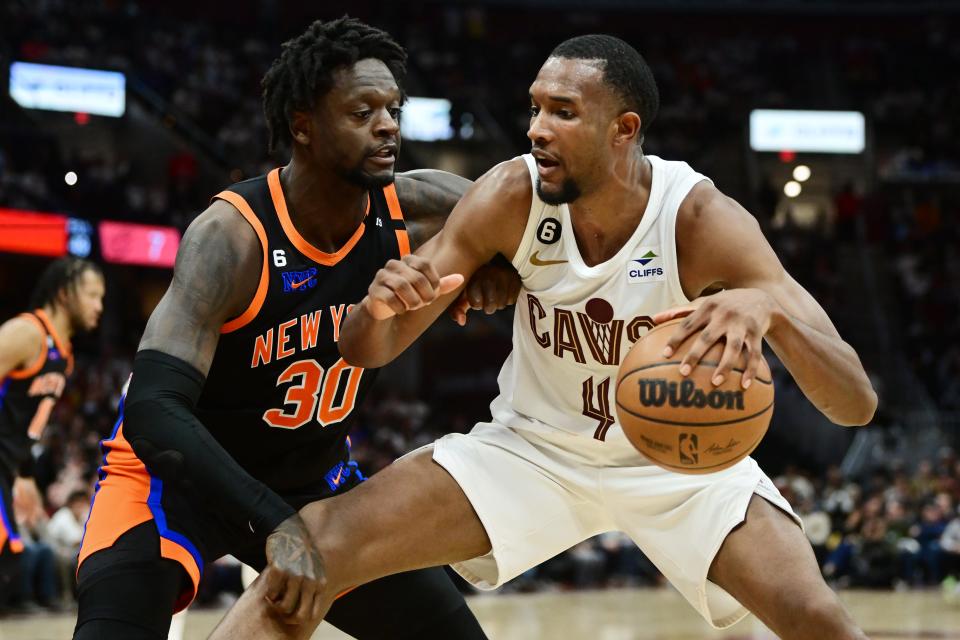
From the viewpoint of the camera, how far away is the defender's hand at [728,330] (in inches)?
117

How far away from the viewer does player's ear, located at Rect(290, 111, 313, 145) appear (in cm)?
388

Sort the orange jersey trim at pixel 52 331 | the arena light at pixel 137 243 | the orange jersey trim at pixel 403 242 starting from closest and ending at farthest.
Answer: the orange jersey trim at pixel 403 242 < the orange jersey trim at pixel 52 331 < the arena light at pixel 137 243

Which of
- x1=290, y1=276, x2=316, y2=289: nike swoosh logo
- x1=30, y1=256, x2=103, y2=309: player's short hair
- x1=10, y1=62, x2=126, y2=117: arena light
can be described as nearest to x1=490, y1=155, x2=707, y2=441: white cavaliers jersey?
x1=290, y1=276, x2=316, y2=289: nike swoosh logo

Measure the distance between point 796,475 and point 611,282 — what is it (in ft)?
38.8

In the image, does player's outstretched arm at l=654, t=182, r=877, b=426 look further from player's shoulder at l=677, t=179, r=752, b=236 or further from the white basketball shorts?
the white basketball shorts

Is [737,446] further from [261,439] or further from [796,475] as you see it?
[796,475]

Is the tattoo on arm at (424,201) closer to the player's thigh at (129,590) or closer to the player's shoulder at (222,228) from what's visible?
the player's shoulder at (222,228)

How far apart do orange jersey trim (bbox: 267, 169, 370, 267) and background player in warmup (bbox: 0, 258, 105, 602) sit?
2954mm

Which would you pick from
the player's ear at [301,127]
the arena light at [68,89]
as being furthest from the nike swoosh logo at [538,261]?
the arena light at [68,89]

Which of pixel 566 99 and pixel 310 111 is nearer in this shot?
pixel 566 99

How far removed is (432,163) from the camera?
18750 mm

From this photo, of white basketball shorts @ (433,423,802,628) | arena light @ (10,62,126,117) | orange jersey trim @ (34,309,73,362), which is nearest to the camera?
white basketball shorts @ (433,423,802,628)

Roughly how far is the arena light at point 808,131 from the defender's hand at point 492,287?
19145mm

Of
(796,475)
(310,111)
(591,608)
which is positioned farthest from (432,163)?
(310,111)
